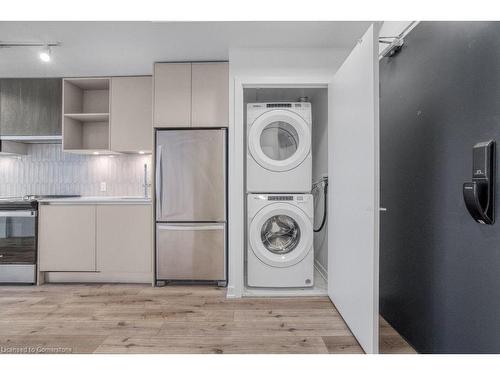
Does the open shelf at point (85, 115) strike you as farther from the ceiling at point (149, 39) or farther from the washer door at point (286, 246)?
the washer door at point (286, 246)

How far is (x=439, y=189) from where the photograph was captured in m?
1.61

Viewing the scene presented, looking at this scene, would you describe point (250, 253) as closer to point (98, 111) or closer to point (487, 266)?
point (487, 266)

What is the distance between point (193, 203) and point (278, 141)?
102 centimetres

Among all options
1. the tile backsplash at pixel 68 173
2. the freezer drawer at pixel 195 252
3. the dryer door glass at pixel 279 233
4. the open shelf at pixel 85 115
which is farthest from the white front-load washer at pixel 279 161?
the open shelf at pixel 85 115

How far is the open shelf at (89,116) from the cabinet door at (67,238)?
98cm

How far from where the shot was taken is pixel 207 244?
9.98 feet

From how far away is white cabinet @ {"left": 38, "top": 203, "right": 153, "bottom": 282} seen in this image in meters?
3.15

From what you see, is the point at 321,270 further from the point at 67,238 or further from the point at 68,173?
the point at 68,173

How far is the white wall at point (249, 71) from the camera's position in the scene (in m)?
2.79

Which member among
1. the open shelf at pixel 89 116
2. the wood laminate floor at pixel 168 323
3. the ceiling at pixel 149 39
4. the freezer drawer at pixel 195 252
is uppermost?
the ceiling at pixel 149 39

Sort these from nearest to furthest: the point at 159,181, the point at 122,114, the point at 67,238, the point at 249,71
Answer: the point at 249,71 → the point at 159,181 → the point at 67,238 → the point at 122,114

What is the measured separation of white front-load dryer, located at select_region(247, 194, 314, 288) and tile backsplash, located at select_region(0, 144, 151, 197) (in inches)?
63.2

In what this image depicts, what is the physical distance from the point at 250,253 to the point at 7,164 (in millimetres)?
3131

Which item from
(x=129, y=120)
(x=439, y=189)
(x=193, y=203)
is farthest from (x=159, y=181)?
(x=439, y=189)
